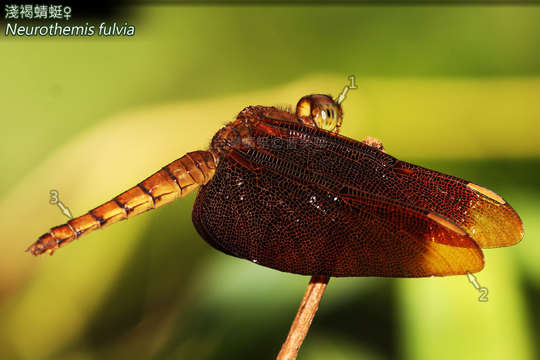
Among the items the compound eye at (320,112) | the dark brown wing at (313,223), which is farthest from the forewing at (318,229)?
the compound eye at (320,112)

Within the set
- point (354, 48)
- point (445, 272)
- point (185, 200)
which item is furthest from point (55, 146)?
point (445, 272)

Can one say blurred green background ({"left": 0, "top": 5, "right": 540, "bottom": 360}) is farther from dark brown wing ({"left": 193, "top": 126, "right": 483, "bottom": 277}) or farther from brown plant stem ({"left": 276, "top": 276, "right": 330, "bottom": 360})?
brown plant stem ({"left": 276, "top": 276, "right": 330, "bottom": 360})

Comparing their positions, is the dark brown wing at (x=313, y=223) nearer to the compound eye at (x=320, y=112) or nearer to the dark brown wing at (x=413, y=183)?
the dark brown wing at (x=413, y=183)

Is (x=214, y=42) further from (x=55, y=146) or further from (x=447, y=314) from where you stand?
(x=447, y=314)

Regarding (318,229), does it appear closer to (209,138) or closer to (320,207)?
(320,207)

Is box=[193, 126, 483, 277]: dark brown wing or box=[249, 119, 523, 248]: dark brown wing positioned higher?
box=[249, 119, 523, 248]: dark brown wing

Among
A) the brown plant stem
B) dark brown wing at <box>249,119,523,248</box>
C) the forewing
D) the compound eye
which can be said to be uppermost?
the compound eye

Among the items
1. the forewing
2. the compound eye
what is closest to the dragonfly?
the forewing
